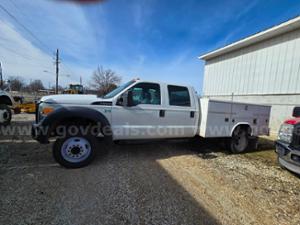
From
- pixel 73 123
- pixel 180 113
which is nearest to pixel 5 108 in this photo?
pixel 73 123

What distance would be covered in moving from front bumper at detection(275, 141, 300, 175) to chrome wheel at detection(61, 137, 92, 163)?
4238 millimetres

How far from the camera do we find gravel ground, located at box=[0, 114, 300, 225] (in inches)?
84.7

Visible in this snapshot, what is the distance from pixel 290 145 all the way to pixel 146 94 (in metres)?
3.33

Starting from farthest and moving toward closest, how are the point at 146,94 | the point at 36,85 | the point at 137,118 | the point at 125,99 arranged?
the point at 36,85 < the point at 146,94 < the point at 137,118 < the point at 125,99

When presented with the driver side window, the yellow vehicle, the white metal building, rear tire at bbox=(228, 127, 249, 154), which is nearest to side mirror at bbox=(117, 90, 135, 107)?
the driver side window

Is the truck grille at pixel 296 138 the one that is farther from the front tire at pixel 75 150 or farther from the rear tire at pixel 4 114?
the rear tire at pixel 4 114

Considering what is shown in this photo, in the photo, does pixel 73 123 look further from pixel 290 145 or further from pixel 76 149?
pixel 290 145

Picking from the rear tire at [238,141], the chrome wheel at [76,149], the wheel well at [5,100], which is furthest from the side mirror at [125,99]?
the wheel well at [5,100]

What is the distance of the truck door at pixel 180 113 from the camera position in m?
4.15

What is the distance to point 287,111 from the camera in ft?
25.3

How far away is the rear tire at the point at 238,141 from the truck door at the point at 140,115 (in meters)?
2.42

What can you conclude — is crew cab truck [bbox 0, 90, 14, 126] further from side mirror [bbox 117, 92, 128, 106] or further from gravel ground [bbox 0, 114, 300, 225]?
side mirror [bbox 117, 92, 128, 106]

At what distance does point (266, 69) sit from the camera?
28.5 ft

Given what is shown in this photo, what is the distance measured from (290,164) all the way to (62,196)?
444 cm
